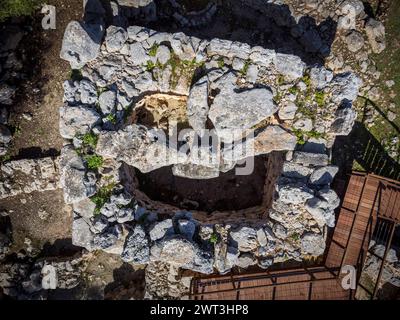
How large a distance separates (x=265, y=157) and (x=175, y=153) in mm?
3720

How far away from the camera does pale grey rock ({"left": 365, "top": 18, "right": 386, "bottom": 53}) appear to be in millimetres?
12695

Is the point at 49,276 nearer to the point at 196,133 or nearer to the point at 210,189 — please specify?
the point at 210,189

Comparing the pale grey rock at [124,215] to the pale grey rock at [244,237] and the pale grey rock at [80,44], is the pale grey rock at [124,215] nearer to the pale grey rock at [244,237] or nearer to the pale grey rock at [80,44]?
the pale grey rock at [244,237]

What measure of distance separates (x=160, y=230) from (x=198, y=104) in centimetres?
384

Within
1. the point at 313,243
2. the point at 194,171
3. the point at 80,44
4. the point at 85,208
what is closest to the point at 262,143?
the point at 194,171

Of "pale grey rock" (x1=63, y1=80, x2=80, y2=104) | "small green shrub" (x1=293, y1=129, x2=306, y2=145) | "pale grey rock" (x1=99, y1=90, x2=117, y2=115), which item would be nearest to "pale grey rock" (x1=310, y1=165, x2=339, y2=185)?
"small green shrub" (x1=293, y1=129, x2=306, y2=145)

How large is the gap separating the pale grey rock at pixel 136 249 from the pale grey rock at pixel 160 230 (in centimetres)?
28

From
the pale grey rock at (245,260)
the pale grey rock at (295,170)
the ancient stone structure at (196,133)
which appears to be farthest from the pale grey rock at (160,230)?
the pale grey rock at (295,170)

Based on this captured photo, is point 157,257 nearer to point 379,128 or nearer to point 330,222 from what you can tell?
point 330,222

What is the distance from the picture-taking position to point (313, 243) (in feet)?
35.1

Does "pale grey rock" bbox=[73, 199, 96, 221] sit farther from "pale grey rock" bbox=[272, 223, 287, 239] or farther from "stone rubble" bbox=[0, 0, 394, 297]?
"pale grey rock" bbox=[272, 223, 287, 239]

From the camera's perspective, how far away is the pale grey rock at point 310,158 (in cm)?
1048

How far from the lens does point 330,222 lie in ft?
34.3

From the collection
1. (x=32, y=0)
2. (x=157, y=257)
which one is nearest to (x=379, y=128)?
(x=157, y=257)
